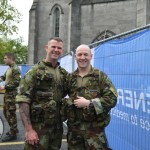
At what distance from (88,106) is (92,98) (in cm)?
17

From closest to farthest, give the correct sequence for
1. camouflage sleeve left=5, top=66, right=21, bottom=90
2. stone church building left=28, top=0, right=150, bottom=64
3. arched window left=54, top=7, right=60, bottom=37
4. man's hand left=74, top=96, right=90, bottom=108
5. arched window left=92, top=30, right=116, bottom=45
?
1. man's hand left=74, top=96, right=90, bottom=108
2. camouflage sleeve left=5, top=66, right=21, bottom=90
3. stone church building left=28, top=0, right=150, bottom=64
4. arched window left=92, top=30, right=116, bottom=45
5. arched window left=54, top=7, right=60, bottom=37

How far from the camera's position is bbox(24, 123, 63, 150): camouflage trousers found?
142 inches

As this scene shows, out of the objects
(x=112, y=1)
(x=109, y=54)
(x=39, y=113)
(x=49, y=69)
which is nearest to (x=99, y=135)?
(x=39, y=113)

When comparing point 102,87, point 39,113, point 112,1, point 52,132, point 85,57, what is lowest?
point 52,132

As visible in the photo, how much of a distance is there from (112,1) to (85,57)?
2215cm

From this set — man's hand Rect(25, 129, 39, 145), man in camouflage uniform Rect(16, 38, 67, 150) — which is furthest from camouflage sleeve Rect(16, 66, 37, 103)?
man's hand Rect(25, 129, 39, 145)

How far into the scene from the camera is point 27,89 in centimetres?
354

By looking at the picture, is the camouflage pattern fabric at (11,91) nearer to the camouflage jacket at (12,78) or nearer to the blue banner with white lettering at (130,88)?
the camouflage jacket at (12,78)

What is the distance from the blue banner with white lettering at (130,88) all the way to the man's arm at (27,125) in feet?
5.33

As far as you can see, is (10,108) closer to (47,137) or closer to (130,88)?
(130,88)

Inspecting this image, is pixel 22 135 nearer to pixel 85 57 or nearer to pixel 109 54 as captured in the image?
pixel 109 54

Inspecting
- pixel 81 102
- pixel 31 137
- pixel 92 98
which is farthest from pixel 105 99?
pixel 31 137

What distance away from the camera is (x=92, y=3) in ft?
84.2

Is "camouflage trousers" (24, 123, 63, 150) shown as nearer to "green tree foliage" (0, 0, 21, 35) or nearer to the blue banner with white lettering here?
the blue banner with white lettering
